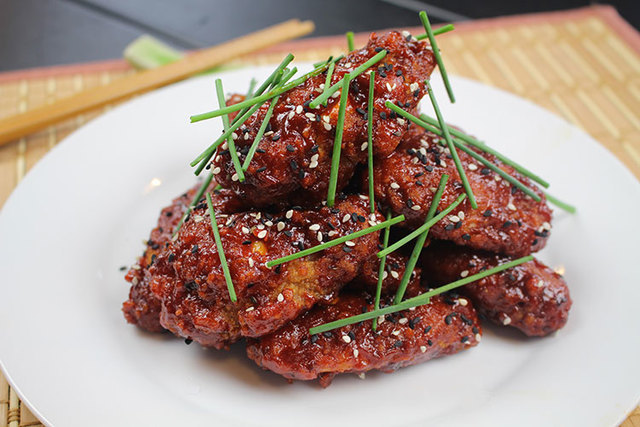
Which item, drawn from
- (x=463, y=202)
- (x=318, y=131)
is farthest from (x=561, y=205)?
(x=318, y=131)

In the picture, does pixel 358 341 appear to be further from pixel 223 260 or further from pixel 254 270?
pixel 223 260

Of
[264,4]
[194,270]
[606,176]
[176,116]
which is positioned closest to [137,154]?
[176,116]

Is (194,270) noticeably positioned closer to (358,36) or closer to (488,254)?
(488,254)

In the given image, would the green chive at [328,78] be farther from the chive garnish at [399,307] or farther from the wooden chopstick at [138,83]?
the wooden chopstick at [138,83]

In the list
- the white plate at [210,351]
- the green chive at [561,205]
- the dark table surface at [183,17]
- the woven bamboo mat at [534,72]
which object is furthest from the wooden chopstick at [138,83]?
the green chive at [561,205]

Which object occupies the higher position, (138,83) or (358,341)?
(138,83)

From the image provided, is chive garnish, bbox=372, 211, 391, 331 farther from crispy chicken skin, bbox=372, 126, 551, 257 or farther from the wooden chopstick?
the wooden chopstick
